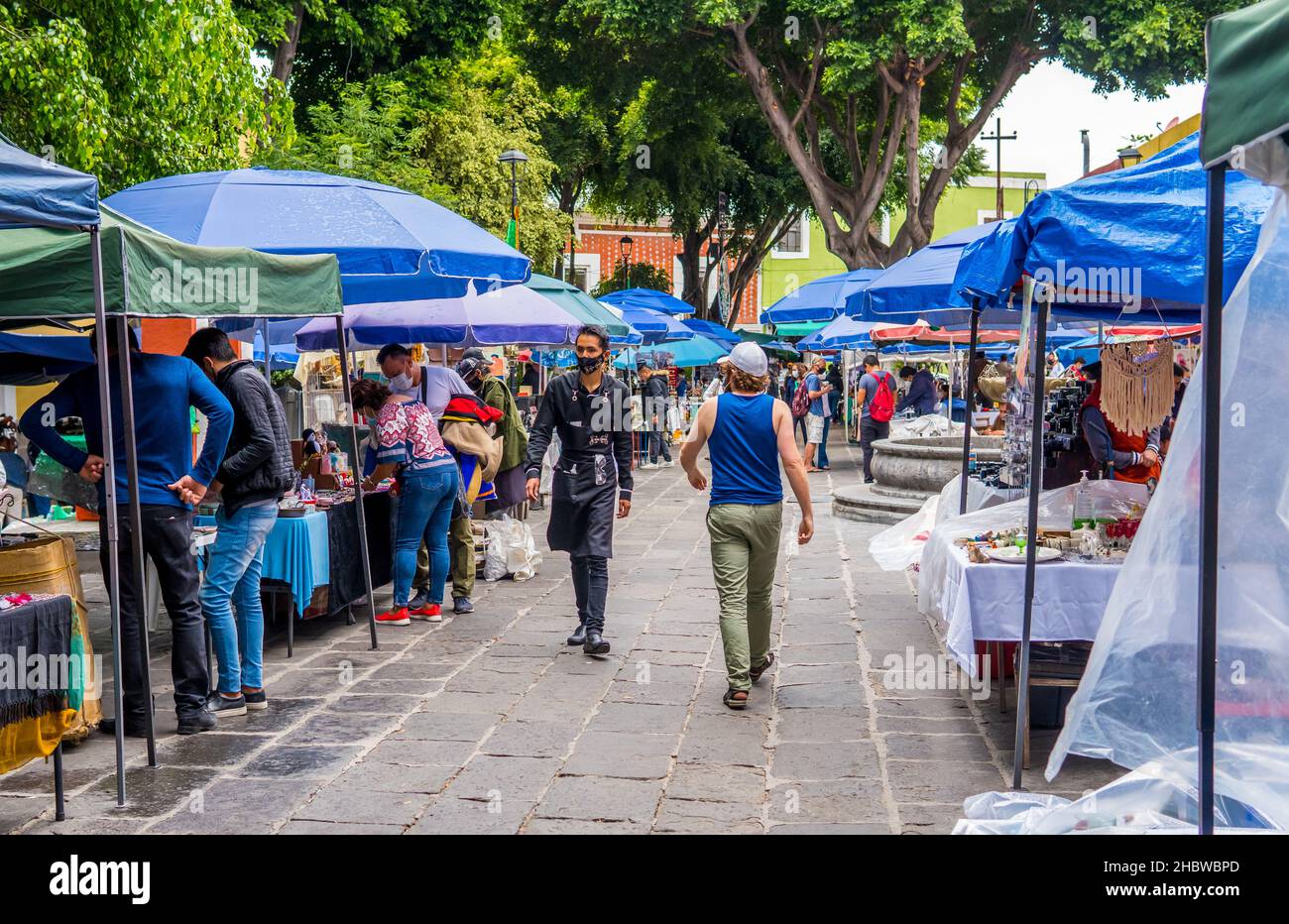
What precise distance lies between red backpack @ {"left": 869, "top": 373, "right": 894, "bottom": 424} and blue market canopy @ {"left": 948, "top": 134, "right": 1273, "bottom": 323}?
13655mm

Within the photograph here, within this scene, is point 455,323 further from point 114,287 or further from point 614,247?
point 614,247

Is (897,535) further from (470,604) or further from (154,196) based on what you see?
(154,196)

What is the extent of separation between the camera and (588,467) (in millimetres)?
7488

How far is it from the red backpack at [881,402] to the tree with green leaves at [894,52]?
403cm

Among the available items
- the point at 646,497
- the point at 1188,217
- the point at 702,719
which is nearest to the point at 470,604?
the point at 702,719

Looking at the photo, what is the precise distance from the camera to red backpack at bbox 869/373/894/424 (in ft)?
61.1

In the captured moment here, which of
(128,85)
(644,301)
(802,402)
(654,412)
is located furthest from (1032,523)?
(654,412)

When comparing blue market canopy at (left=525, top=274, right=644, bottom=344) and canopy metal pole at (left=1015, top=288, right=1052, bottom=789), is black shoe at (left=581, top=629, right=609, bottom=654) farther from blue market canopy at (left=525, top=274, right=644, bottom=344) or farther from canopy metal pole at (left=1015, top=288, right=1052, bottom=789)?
blue market canopy at (left=525, top=274, right=644, bottom=344)

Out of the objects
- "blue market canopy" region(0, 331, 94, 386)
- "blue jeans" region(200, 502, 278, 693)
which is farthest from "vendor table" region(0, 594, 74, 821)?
"blue market canopy" region(0, 331, 94, 386)

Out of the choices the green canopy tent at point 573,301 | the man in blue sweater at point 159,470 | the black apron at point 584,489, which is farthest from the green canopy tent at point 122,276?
the green canopy tent at point 573,301

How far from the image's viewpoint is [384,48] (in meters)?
23.8

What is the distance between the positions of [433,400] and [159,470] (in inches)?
148

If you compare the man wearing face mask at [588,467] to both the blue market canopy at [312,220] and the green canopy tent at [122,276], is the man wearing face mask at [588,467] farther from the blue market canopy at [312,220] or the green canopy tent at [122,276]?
the green canopy tent at [122,276]
